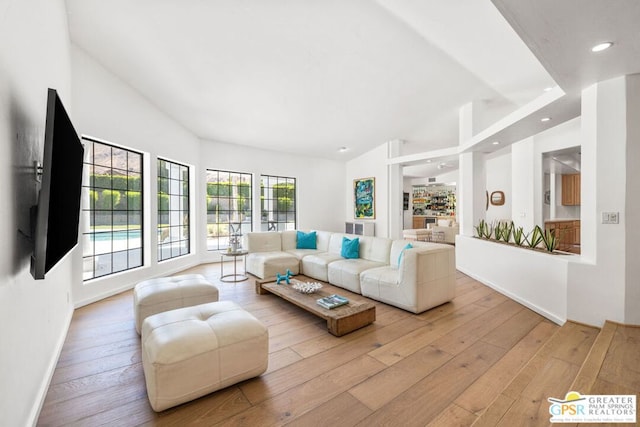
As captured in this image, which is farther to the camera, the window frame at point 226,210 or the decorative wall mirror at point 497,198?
the decorative wall mirror at point 497,198

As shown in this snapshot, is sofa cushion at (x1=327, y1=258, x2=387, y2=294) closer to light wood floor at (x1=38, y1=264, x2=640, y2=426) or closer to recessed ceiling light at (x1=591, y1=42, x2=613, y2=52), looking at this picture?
light wood floor at (x1=38, y1=264, x2=640, y2=426)

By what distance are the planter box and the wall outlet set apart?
0.51 meters

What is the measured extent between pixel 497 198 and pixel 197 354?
28.0 ft

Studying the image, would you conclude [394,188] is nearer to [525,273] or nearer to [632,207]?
[525,273]

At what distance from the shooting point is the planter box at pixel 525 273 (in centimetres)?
286

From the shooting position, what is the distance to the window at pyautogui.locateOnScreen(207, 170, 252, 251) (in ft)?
19.7

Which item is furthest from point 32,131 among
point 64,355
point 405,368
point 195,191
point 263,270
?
point 195,191

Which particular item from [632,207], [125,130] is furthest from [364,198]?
[125,130]

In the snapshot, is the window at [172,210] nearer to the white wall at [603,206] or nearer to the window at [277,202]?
the window at [277,202]

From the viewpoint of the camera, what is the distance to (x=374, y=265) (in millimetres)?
3924

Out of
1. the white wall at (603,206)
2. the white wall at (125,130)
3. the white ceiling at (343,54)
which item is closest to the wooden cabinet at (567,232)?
the white ceiling at (343,54)

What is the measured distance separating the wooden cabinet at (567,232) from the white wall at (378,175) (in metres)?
3.95

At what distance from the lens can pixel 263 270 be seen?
14.6ft

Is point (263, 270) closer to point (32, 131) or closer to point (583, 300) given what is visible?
point (32, 131)
